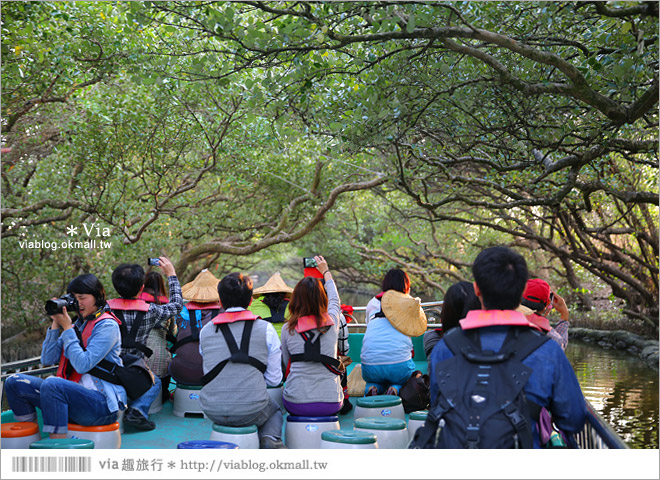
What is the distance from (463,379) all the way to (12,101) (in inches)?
339

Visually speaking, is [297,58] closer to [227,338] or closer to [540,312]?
[227,338]

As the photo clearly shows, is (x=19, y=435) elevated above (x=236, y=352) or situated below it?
below

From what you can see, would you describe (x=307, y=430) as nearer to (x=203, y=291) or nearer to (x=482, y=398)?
(x=203, y=291)

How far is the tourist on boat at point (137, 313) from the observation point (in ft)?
15.1

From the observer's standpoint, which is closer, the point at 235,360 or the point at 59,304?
the point at 59,304

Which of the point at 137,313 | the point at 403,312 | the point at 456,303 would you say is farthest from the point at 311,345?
the point at 137,313

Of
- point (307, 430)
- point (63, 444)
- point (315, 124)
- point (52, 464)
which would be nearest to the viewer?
point (52, 464)

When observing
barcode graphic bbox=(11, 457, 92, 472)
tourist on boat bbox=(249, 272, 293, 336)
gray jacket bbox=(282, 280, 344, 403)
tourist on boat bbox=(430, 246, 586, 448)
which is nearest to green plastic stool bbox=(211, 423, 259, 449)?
gray jacket bbox=(282, 280, 344, 403)

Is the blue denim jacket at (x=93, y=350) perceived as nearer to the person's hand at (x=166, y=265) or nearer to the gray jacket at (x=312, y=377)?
the person's hand at (x=166, y=265)

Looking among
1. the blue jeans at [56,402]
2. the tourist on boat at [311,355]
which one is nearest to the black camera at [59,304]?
the blue jeans at [56,402]

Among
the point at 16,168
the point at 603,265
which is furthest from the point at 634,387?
the point at 16,168

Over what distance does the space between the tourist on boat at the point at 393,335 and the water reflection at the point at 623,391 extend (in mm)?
4937

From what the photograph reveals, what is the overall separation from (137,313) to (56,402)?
3.32 feet

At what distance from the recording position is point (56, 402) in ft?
12.6
